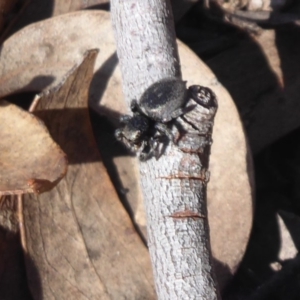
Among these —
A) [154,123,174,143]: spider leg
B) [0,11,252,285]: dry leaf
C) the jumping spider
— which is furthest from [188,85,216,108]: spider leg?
[0,11,252,285]: dry leaf

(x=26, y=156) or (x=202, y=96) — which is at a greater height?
(x=202, y=96)

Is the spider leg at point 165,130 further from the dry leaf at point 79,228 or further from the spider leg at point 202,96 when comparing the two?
the dry leaf at point 79,228

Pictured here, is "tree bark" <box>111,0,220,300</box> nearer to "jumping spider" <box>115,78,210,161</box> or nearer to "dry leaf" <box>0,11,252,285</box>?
"jumping spider" <box>115,78,210,161</box>

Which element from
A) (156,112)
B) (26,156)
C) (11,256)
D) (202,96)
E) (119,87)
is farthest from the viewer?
(119,87)

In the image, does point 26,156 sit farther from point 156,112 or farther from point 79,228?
point 156,112

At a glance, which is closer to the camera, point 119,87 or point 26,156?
point 26,156

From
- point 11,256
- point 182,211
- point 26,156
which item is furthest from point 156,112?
point 11,256
